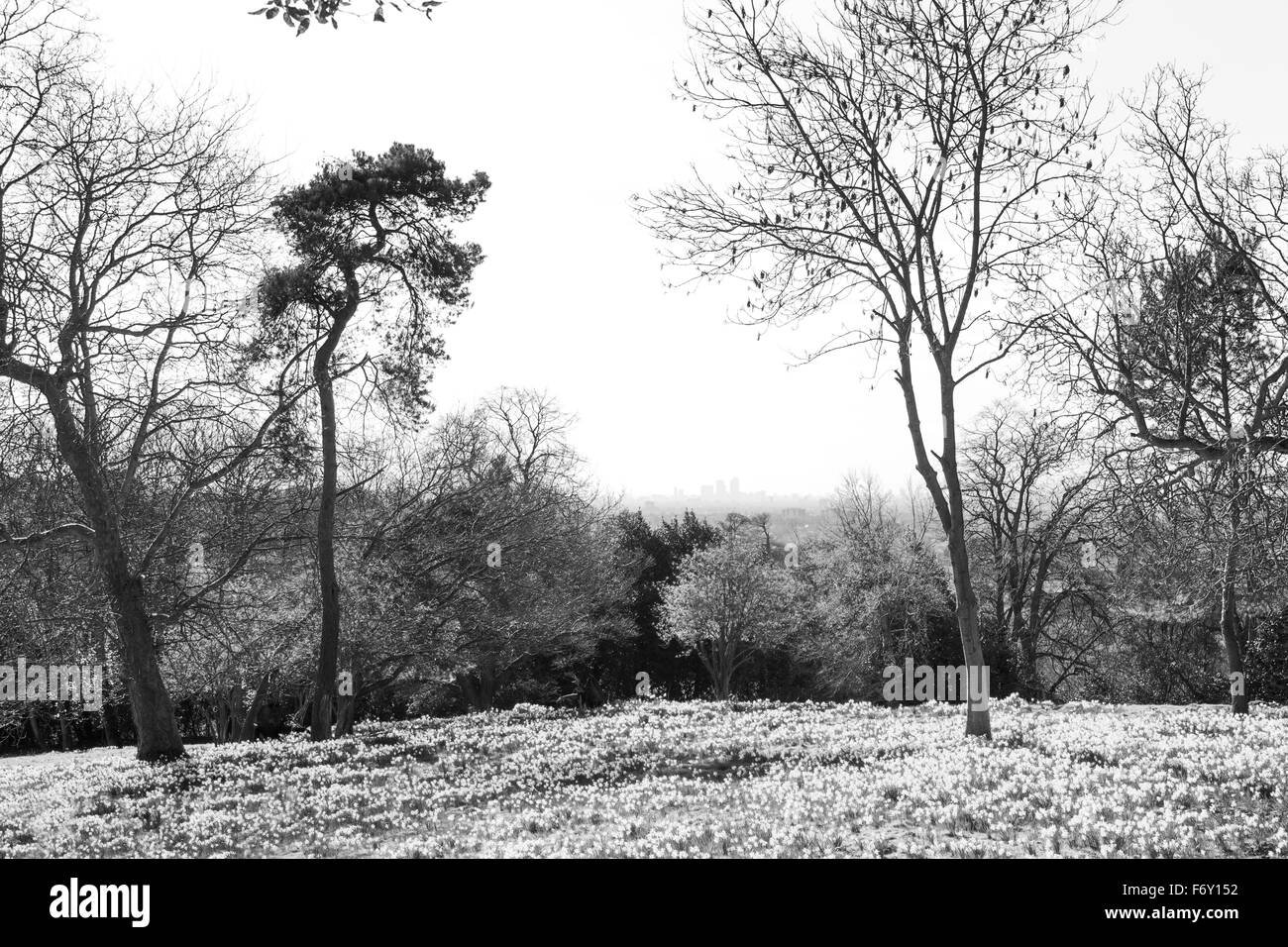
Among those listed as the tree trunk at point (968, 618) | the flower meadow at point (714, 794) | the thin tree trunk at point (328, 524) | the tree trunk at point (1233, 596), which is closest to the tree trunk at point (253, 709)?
the thin tree trunk at point (328, 524)

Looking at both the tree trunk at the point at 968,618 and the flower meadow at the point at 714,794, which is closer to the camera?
the flower meadow at the point at 714,794

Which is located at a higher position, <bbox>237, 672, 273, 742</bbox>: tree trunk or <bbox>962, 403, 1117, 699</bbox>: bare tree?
<bbox>962, 403, 1117, 699</bbox>: bare tree

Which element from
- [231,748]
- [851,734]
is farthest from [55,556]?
[851,734]

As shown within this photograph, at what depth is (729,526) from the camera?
55.7 metres

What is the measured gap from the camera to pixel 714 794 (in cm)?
1123

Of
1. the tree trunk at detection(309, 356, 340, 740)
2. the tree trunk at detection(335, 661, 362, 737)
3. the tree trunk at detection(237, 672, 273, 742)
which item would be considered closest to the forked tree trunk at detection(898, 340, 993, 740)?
the tree trunk at detection(309, 356, 340, 740)

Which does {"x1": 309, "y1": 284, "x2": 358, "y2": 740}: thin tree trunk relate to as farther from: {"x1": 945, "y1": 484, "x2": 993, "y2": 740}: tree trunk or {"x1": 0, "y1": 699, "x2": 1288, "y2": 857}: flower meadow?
{"x1": 945, "y1": 484, "x2": 993, "y2": 740}: tree trunk

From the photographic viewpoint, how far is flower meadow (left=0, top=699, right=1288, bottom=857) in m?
8.45

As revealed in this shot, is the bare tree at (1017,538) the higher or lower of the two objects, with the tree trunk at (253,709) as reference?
higher

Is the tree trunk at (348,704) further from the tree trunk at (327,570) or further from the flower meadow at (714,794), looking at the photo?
the flower meadow at (714,794)

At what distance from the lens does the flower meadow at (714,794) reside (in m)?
8.45
